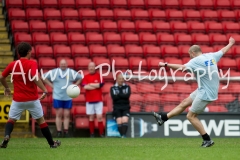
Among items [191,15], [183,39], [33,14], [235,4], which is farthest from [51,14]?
[235,4]

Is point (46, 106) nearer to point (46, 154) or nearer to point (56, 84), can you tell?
point (56, 84)

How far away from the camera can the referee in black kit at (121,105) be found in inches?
601

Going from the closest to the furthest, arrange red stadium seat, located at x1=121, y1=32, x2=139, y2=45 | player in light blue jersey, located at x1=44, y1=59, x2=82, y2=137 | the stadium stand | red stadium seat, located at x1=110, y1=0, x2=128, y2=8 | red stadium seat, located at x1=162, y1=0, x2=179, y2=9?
player in light blue jersey, located at x1=44, y1=59, x2=82, y2=137
the stadium stand
red stadium seat, located at x1=121, y1=32, x2=139, y2=45
red stadium seat, located at x1=110, y1=0, x2=128, y2=8
red stadium seat, located at x1=162, y1=0, x2=179, y2=9

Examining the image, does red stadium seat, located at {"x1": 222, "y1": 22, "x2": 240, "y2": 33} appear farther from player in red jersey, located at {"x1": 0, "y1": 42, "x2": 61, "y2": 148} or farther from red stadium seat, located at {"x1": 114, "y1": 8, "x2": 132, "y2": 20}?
player in red jersey, located at {"x1": 0, "y1": 42, "x2": 61, "y2": 148}

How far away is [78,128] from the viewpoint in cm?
1619

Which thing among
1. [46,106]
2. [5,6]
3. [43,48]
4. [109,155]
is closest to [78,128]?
[46,106]

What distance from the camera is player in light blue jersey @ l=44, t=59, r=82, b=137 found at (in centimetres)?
1534

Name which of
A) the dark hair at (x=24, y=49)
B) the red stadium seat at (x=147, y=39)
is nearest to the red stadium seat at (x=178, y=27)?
the red stadium seat at (x=147, y=39)

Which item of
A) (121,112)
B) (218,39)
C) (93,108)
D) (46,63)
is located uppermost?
(218,39)

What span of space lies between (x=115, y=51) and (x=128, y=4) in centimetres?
290

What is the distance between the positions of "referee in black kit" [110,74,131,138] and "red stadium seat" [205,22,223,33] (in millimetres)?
5640

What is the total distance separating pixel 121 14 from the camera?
1991 centimetres

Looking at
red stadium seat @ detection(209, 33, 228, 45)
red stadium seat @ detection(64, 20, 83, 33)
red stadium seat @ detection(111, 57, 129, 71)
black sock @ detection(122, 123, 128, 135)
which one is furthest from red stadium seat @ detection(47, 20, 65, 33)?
black sock @ detection(122, 123, 128, 135)

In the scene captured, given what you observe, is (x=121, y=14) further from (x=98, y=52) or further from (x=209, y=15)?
(x=209, y=15)
